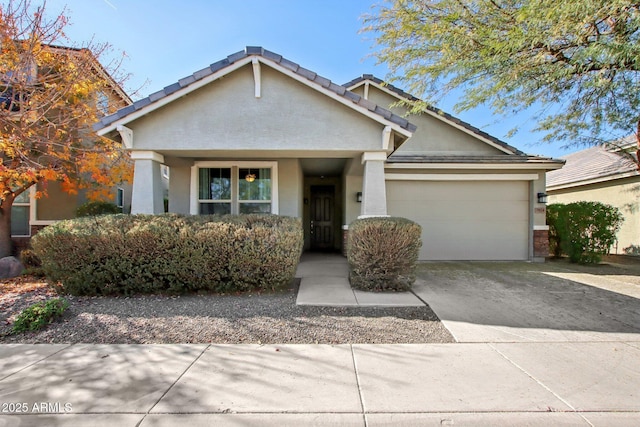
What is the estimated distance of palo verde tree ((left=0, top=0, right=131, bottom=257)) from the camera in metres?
6.73

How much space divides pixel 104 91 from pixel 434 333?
1142 cm

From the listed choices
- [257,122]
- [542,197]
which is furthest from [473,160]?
[257,122]

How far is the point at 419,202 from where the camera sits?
950cm

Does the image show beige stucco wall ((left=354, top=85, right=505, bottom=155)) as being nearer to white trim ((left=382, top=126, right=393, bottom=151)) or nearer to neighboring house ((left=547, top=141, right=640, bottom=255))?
neighboring house ((left=547, top=141, right=640, bottom=255))

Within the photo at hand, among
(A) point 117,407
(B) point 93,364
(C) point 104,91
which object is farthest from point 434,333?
(C) point 104,91

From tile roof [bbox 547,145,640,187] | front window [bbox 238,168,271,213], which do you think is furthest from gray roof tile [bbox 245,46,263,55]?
tile roof [bbox 547,145,640,187]

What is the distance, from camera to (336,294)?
214 inches

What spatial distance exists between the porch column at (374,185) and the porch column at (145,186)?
4.86 meters

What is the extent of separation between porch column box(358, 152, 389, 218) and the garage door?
2816 millimetres

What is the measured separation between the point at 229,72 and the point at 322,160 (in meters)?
3.29

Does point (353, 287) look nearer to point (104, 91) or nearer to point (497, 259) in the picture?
point (497, 259)

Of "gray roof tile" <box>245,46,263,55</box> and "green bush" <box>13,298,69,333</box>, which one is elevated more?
"gray roof tile" <box>245,46,263,55</box>

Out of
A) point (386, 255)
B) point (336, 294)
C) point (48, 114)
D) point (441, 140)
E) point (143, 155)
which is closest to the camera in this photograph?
point (336, 294)

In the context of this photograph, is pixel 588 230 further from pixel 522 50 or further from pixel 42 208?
pixel 42 208
